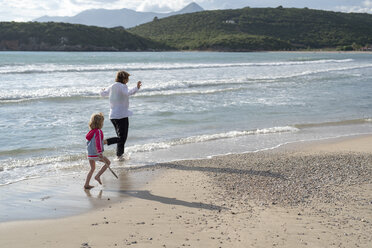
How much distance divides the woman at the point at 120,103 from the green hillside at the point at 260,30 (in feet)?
295

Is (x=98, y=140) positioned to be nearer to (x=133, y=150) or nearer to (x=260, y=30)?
(x=133, y=150)

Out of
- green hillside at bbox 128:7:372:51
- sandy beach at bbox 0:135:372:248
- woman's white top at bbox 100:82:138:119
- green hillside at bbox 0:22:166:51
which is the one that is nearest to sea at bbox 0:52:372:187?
woman's white top at bbox 100:82:138:119

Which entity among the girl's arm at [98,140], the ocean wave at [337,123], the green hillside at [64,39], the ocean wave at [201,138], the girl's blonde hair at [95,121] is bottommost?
the ocean wave at [201,138]

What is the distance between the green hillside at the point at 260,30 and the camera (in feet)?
335

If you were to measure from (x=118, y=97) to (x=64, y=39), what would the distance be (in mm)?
84617

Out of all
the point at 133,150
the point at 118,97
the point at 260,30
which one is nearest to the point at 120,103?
the point at 118,97

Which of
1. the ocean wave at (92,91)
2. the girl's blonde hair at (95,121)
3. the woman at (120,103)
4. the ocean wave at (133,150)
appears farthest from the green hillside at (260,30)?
the girl's blonde hair at (95,121)

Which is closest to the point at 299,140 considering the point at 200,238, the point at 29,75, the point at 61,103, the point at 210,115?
the point at 210,115

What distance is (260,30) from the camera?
123438 mm

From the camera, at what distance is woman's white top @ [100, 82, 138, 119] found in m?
7.50

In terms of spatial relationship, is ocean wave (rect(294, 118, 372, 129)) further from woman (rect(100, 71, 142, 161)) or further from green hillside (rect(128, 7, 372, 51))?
green hillside (rect(128, 7, 372, 51))

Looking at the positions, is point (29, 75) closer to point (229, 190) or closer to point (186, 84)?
point (186, 84)

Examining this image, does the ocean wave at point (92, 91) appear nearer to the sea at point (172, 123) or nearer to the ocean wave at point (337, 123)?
the sea at point (172, 123)

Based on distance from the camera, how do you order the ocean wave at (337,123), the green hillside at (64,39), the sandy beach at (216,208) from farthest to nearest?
1. the green hillside at (64,39)
2. the ocean wave at (337,123)
3. the sandy beach at (216,208)
